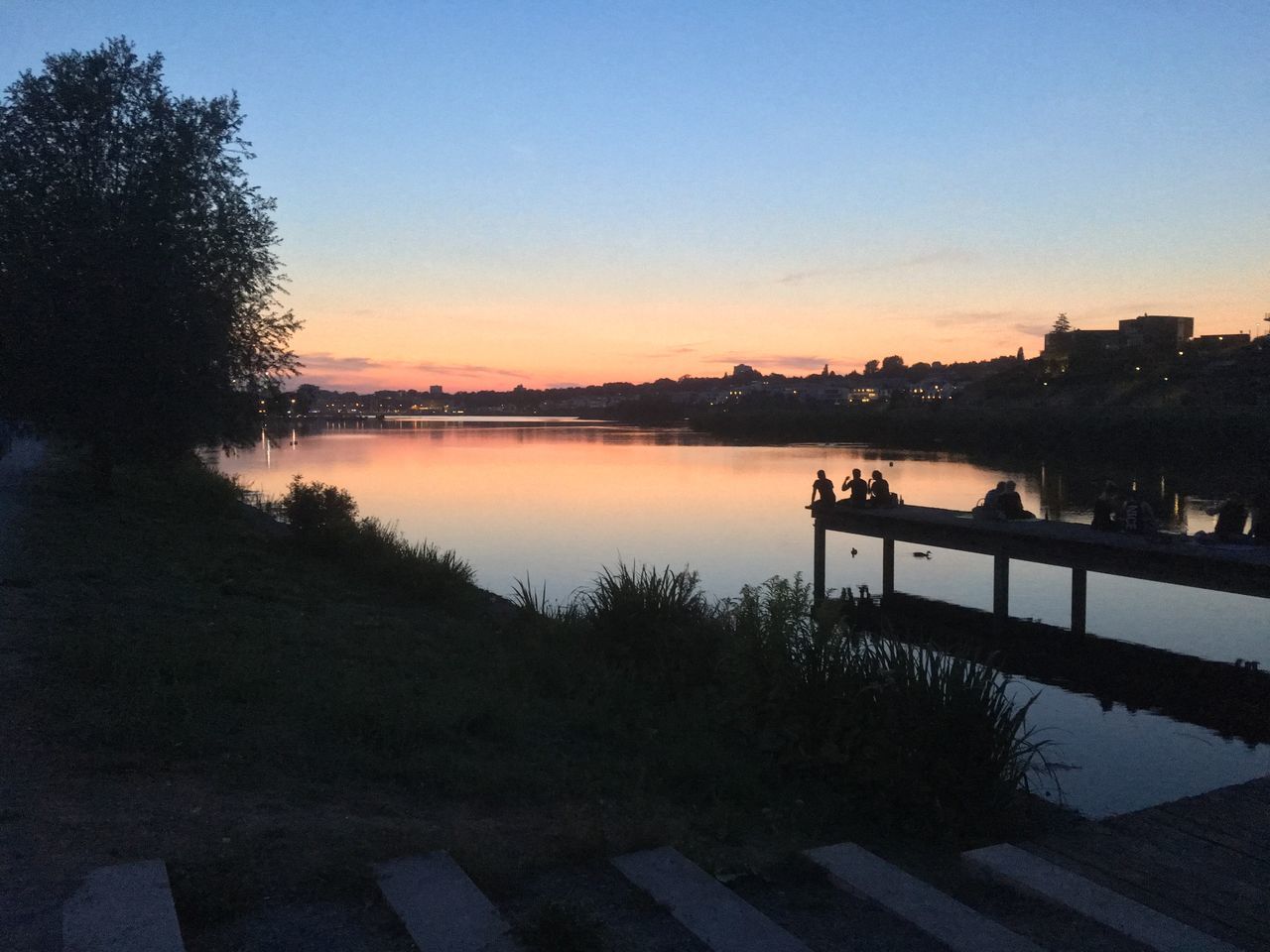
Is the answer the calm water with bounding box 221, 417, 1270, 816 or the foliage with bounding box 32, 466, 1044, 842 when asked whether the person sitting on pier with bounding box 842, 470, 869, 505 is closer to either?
the calm water with bounding box 221, 417, 1270, 816

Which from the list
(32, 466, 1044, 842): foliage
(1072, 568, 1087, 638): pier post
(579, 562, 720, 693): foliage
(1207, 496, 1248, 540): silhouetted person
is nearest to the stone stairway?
(32, 466, 1044, 842): foliage

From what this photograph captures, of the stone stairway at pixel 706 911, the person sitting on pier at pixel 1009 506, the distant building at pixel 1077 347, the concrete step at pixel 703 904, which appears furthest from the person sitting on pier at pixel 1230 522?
the distant building at pixel 1077 347

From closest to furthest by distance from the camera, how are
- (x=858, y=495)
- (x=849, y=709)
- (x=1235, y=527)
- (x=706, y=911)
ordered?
(x=706, y=911) < (x=849, y=709) < (x=1235, y=527) < (x=858, y=495)

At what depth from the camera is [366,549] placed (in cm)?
1841

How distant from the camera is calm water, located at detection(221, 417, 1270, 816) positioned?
444 inches

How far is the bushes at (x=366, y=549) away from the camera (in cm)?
1577

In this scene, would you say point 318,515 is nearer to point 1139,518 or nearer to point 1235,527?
point 1139,518

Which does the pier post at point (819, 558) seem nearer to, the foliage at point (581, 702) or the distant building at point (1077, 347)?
the foliage at point (581, 702)

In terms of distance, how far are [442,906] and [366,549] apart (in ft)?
48.4

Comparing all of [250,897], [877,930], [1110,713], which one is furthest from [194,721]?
[1110,713]

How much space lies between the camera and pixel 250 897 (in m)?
4.27

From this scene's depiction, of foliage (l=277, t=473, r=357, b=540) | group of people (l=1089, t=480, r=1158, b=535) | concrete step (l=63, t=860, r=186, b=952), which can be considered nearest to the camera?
concrete step (l=63, t=860, r=186, b=952)

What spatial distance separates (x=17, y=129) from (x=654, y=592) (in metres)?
14.7

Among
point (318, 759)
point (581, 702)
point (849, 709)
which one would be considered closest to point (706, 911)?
point (318, 759)
